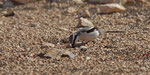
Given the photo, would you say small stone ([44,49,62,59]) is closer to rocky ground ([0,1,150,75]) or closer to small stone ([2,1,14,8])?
rocky ground ([0,1,150,75])

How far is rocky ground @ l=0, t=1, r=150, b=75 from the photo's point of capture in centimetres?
586

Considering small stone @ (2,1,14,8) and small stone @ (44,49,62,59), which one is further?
small stone @ (2,1,14,8)

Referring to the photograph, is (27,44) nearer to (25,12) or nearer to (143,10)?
(25,12)

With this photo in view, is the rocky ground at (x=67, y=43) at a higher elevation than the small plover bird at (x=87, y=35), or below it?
below

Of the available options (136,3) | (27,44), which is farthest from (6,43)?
(136,3)

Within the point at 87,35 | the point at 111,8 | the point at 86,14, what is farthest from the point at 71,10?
the point at 87,35

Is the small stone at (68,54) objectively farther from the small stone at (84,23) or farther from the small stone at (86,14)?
the small stone at (86,14)

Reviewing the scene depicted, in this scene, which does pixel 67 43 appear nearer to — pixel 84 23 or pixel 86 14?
pixel 84 23

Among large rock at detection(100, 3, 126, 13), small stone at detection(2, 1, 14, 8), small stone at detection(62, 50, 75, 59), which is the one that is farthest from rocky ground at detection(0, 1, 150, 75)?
small stone at detection(2, 1, 14, 8)

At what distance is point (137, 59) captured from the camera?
624 centimetres

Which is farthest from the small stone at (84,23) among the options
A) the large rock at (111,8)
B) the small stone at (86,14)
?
the large rock at (111,8)

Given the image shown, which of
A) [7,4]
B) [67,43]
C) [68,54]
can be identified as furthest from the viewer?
[7,4]

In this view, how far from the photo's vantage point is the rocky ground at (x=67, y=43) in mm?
5859

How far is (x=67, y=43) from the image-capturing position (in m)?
7.61
